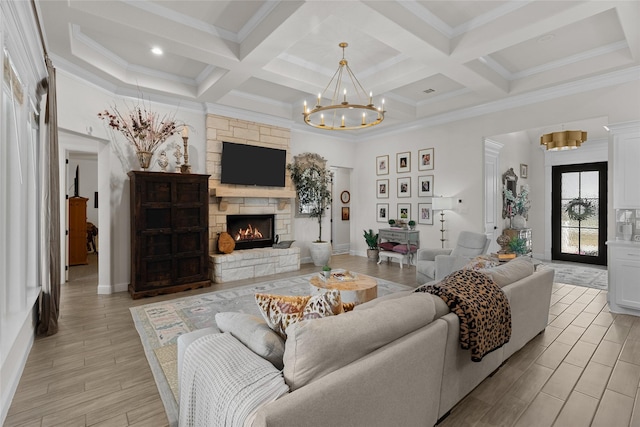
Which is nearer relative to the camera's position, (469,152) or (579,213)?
(469,152)

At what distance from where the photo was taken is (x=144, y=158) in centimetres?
470

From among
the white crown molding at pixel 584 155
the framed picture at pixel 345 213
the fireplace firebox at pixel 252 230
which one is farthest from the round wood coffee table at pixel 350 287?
the white crown molding at pixel 584 155

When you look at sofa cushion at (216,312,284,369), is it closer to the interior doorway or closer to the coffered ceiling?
the coffered ceiling

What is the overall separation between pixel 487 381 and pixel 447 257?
2.22 meters

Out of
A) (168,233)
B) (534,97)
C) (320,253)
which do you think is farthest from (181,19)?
(534,97)

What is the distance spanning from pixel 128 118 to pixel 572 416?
6.04 metres

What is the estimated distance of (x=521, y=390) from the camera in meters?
2.27

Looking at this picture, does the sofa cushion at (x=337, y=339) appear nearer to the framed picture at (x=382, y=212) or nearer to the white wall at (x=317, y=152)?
the white wall at (x=317, y=152)

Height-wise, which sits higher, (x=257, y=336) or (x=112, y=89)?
(x=112, y=89)

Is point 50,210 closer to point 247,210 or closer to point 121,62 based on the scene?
point 121,62

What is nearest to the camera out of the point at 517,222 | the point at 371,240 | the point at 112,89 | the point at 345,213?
the point at 112,89

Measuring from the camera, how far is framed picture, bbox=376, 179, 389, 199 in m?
7.40

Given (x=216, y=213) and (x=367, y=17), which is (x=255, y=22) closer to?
(x=367, y=17)

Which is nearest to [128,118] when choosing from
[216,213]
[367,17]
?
[216,213]
